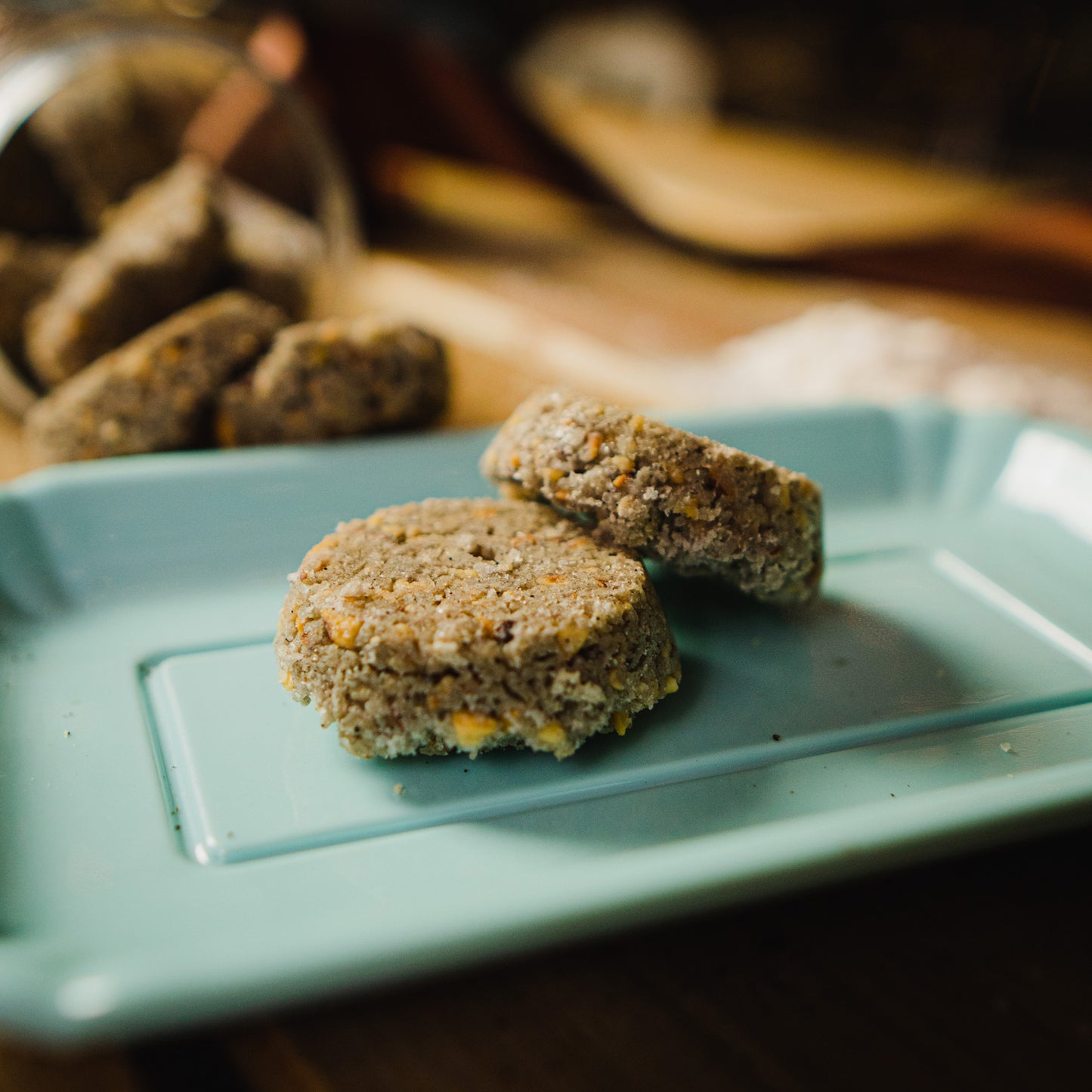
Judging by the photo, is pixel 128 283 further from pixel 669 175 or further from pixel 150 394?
pixel 669 175

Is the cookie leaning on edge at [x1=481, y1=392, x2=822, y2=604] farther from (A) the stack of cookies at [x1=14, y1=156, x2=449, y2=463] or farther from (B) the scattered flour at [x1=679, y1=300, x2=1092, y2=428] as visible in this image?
(B) the scattered flour at [x1=679, y1=300, x2=1092, y2=428]

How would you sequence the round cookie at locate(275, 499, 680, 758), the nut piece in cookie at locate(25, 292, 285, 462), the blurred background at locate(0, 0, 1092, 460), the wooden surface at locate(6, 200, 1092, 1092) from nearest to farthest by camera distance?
the wooden surface at locate(6, 200, 1092, 1092)
the round cookie at locate(275, 499, 680, 758)
the nut piece in cookie at locate(25, 292, 285, 462)
the blurred background at locate(0, 0, 1092, 460)

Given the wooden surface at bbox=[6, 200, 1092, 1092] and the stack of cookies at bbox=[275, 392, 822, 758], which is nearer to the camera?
the wooden surface at bbox=[6, 200, 1092, 1092]

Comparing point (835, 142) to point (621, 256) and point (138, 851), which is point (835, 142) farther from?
point (138, 851)

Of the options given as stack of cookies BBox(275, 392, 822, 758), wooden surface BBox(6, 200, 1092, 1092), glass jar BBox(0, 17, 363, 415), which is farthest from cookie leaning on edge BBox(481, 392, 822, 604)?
glass jar BBox(0, 17, 363, 415)

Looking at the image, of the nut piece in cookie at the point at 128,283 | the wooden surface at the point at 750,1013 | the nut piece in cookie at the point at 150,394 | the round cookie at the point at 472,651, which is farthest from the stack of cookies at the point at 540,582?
the nut piece in cookie at the point at 128,283

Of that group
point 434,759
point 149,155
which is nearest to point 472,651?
point 434,759

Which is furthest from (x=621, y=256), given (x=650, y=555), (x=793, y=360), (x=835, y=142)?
(x=650, y=555)
